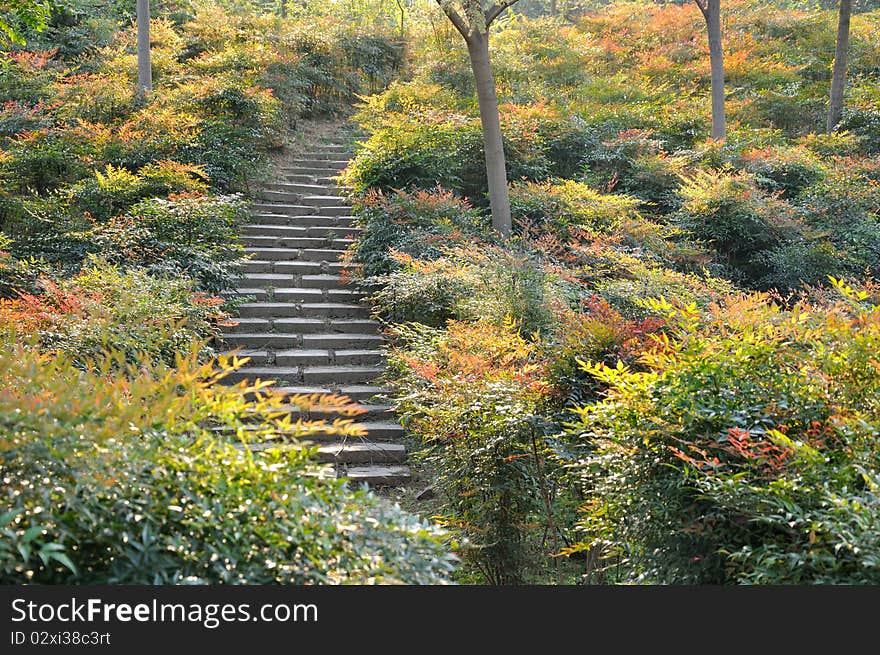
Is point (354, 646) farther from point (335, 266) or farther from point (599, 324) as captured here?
point (335, 266)

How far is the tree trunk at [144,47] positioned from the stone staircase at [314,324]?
3075 millimetres

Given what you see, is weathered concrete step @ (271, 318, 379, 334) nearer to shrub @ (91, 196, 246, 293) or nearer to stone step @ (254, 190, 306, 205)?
shrub @ (91, 196, 246, 293)

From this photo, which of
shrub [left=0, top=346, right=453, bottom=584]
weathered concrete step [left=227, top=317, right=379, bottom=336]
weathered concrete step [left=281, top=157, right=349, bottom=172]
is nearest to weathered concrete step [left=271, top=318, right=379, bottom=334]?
weathered concrete step [left=227, top=317, right=379, bottom=336]

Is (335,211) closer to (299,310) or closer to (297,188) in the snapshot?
(297,188)

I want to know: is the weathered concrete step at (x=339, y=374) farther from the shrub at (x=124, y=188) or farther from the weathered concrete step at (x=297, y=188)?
the weathered concrete step at (x=297, y=188)

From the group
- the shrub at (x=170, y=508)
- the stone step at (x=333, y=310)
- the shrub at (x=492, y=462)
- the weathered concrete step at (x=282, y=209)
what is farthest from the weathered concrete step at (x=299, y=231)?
the shrub at (x=170, y=508)

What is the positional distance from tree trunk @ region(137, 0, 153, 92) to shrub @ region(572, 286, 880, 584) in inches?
444

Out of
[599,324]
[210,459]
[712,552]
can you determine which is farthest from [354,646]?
[599,324]

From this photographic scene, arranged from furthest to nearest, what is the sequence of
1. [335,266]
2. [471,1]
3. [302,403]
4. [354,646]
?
[335,266] → [471,1] → [302,403] → [354,646]

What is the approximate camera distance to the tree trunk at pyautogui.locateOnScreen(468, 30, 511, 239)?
352 inches

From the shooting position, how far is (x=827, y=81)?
16500 mm

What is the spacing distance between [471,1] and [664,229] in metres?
3.84

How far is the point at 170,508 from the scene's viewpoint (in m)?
2.21

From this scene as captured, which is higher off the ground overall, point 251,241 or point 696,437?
point 251,241
